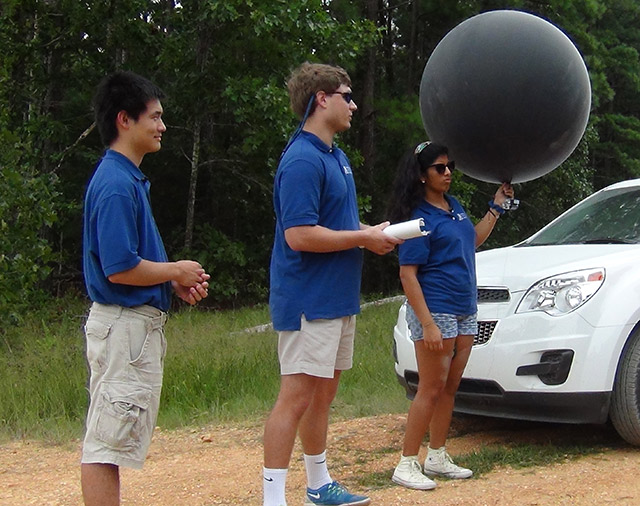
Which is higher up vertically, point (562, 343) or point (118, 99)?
point (118, 99)

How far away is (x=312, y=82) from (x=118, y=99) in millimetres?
918

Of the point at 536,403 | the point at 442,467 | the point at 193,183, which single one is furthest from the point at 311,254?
the point at 193,183

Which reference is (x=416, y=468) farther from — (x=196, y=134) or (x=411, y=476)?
(x=196, y=134)

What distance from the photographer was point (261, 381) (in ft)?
23.9

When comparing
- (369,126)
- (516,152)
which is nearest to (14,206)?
(516,152)

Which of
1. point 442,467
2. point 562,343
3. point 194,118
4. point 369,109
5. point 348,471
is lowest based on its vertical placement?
point 348,471

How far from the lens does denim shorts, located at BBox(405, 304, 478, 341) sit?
4398 millimetres

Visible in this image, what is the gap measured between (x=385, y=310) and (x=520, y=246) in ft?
19.0

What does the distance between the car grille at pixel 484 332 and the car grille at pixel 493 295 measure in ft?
0.53

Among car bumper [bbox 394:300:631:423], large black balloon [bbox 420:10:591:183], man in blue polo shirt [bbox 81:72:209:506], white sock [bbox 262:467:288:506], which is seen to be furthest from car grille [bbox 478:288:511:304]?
man in blue polo shirt [bbox 81:72:209:506]

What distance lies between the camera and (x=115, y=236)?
10.4 ft

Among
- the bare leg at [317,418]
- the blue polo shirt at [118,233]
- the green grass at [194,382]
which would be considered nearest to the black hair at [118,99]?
the blue polo shirt at [118,233]

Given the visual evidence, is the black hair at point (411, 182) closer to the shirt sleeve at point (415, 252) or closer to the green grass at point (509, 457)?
the shirt sleeve at point (415, 252)

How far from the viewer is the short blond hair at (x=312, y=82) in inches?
153
